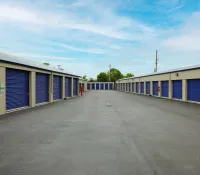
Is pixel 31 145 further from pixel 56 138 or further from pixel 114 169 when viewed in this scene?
pixel 114 169

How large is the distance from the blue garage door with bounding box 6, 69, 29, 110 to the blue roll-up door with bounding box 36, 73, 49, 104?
206cm

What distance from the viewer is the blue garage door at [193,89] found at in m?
18.3

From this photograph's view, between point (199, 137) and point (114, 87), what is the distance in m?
68.6

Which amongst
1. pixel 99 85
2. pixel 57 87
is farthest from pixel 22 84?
pixel 99 85

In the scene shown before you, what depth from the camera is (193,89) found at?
19.1 m

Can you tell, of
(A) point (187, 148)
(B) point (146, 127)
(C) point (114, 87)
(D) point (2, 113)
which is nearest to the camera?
(A) point (187, 148)

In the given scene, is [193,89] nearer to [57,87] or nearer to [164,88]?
[164,88]

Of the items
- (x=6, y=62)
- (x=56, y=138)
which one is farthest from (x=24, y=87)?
(x=56, y=138)

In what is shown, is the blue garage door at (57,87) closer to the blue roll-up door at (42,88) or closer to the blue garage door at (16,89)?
the blue roll-up door at (42,88)

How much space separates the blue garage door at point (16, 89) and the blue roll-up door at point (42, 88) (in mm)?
2061

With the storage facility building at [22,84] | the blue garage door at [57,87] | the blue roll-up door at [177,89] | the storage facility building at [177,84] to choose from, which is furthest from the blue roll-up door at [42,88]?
the blue roll-up door at [177,89]

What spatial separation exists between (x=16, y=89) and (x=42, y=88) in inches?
188

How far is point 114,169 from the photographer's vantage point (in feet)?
12.5

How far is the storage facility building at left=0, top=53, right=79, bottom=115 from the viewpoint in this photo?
1169 cm
